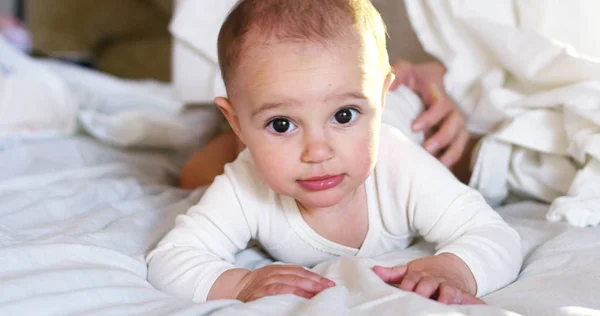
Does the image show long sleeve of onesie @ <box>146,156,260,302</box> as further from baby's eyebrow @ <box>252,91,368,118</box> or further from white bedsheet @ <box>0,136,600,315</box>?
baby's eyebrow @ <box>252,91,368,118</box>

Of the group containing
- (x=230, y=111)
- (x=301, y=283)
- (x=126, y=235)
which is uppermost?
(x=230, y=111)

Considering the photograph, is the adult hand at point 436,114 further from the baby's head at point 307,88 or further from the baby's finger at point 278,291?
the baby's finger at point 278,291

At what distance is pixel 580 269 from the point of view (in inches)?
32.2

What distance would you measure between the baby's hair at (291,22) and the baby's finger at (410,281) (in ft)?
Result: 0.90

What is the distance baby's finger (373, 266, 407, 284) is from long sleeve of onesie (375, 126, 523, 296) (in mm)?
74

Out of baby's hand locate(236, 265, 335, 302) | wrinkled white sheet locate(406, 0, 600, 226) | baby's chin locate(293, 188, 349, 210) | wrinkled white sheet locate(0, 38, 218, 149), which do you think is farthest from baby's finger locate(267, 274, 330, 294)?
wrinkled white sheet locate(0, 38, 218, 149)

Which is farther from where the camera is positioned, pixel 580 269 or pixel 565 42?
pixel 565 42

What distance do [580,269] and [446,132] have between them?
369mm

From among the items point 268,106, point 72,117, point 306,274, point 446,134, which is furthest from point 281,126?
point 72,117

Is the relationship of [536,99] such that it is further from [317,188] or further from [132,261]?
[132,261]

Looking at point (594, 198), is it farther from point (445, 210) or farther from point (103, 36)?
point (103, 36)

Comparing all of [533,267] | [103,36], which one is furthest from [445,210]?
[103,36]

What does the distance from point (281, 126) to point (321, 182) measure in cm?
8

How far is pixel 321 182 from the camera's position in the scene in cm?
82
